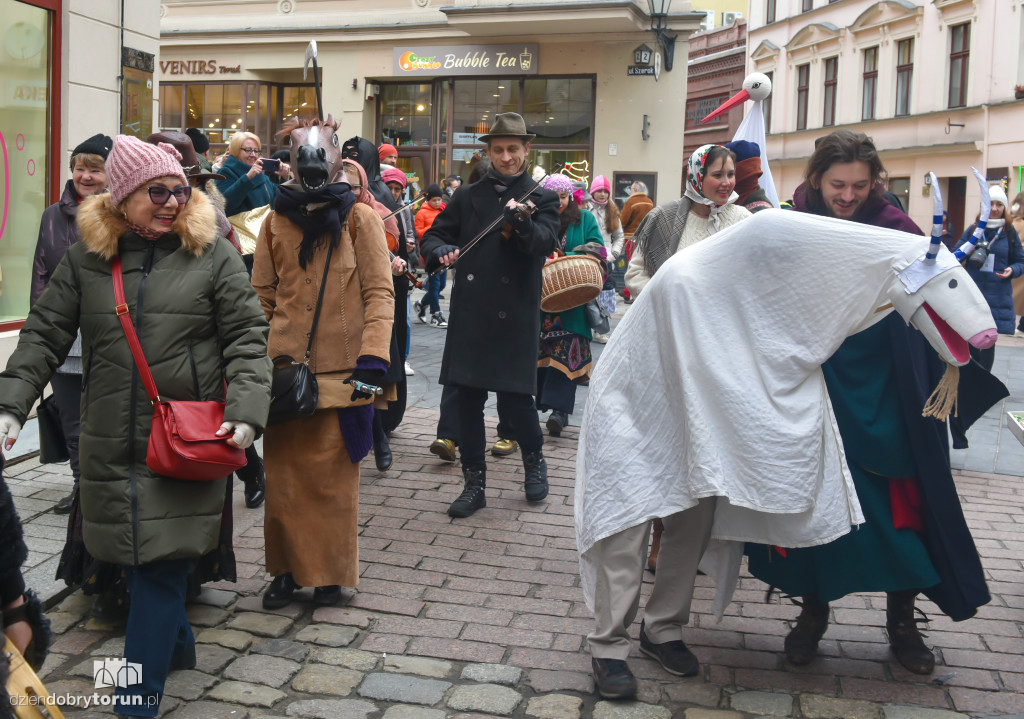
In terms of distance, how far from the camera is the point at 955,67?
29125mm

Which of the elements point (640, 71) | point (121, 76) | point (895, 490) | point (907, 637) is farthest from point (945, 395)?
point (640, 71)

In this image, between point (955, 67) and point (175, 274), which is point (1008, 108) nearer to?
point (955, 67)

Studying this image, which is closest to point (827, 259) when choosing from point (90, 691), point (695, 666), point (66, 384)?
point (695, 666)

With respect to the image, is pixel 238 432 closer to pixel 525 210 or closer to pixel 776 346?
pixel 776 346

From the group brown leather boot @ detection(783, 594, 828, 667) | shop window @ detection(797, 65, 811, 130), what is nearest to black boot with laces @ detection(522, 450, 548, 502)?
brown leather boot @ detection(783, 594, 828, 667)

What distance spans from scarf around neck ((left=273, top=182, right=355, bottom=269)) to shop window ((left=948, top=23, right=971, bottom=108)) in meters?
28.1

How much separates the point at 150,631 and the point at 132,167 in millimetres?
1458

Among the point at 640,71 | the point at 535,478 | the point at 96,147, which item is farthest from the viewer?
the point at 640,71

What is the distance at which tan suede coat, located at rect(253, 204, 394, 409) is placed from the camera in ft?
14.0

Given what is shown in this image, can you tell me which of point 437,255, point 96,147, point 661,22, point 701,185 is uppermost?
point 661,22

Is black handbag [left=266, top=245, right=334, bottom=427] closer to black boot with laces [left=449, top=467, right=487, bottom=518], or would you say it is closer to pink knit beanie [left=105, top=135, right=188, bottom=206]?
pink knit beanie [left=105, top=135, right=188, bottom=206]

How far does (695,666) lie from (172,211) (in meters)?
2.35

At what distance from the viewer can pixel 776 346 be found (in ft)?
11.0

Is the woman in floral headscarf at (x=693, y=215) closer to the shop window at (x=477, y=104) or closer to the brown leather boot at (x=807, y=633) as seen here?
the brown leather boot at (x=807, y=633)
